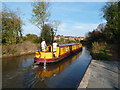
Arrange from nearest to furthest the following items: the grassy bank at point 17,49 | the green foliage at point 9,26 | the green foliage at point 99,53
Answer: the green foliage at point 99,53
the grassy bank at point 17,49
the green foliage at point 9,26

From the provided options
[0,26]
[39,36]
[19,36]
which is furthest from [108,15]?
[0,26]

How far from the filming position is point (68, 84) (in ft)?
21.2

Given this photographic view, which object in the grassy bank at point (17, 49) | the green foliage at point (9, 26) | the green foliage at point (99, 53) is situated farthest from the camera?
the green foliage at point (9, 26)

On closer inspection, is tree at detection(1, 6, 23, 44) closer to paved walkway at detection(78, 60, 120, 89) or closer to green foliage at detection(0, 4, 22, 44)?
green foliage at detection(0, 4, 22, 44)

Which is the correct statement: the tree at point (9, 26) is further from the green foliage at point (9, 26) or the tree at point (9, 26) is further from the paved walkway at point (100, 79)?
the paved walkway at point (100, 79)

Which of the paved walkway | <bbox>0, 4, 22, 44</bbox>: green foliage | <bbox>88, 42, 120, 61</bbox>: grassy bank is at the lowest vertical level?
the paved walkway

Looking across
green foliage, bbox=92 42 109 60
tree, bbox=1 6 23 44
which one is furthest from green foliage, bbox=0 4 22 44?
green foliage, bbox=92 42 109 60

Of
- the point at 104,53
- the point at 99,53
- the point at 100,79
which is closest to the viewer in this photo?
the point at 100,79

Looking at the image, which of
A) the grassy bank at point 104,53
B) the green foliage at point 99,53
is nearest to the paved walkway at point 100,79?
the green foliage at point 99,53

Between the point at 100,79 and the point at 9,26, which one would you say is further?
the point at 9,26

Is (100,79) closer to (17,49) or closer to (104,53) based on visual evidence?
(104,53)

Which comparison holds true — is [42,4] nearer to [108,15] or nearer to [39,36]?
[39,36]

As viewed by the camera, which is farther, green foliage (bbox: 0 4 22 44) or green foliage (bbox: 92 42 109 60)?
green foliage (bbox: 0 4 22 44)

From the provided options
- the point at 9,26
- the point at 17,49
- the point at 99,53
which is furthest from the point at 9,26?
the point at 99,53
